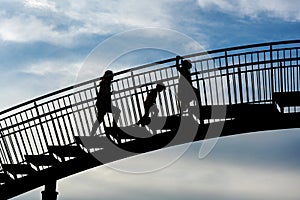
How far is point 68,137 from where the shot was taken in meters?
11.1

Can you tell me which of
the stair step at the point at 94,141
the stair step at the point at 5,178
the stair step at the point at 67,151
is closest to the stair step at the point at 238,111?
the stair step at the point at 94,141

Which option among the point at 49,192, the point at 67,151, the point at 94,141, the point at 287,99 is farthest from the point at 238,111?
the point at 49,192

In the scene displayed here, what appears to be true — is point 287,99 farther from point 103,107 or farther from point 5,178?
point 5,178

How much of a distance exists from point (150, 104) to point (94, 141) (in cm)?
175

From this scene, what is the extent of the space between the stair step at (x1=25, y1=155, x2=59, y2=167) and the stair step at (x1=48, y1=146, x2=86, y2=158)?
17 cm

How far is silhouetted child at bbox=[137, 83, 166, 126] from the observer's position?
1071 cm

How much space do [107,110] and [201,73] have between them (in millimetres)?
2735

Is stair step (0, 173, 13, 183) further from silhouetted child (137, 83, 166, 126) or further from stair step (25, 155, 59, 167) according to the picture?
silhouetted child (137, 83, 166, 126)

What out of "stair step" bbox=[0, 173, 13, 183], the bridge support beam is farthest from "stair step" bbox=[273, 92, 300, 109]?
"stair step" bbox=[0, 173, 13, 183]

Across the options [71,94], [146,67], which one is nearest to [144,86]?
[146,67]

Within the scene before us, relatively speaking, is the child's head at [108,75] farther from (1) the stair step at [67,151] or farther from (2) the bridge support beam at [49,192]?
(2) the bridge support beam at [49,192]

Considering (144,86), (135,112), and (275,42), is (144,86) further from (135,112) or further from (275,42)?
(275,42)

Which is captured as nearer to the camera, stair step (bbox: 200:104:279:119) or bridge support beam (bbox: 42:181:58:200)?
stair step (bbox: 200:104:279:119)

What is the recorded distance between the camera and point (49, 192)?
1137 centimetres
